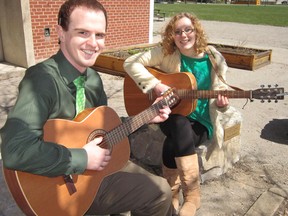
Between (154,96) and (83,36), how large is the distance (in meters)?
1.51

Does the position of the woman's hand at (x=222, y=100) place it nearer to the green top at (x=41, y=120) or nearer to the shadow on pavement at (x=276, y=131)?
the green top at (x=41, y=120)

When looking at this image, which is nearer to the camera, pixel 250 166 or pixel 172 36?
pixel 172 36

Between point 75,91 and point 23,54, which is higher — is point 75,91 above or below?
above

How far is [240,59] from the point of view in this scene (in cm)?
878

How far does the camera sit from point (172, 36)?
3119 millimetres

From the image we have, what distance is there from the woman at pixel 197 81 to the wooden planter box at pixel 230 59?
4071 millimetres

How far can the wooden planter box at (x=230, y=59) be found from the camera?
7427 millimetres

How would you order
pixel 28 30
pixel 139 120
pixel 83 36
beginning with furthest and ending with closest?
pixel 28 30 → pixel 139 120 → pixel 83 36

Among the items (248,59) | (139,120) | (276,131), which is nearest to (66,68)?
(139,120)

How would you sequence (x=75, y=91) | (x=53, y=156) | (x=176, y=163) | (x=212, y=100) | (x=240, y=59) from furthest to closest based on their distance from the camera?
(x=240, y=59)
(x=212, y=100)
(x=176, y=163)
(x=75, y=91)
(x=53, y=156)

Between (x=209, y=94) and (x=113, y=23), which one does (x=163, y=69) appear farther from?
(x=113, y=23)

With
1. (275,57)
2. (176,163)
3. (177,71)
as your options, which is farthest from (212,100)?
(275,57)

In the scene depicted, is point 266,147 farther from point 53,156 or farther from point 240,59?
point 240,59

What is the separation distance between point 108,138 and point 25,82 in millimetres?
713
